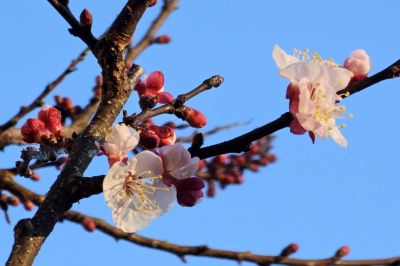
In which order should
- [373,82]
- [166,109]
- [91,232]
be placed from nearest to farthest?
1. [373,82]
2. [166,109]
3. [91,232]

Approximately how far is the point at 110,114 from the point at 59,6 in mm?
314

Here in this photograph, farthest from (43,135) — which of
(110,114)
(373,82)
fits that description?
(373,82)

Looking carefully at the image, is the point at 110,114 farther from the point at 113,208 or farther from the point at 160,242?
the point at 160,242

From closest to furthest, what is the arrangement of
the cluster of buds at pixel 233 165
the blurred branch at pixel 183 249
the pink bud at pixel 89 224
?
Result: the blurred branch at pixel 183 249 → the pink bud at pixel 89 224 → the cluster of buds at pixel 233 165

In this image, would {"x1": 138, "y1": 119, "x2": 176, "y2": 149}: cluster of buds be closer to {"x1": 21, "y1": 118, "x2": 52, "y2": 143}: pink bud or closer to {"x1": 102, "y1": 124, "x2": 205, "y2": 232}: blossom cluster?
{"x1": 102, "y1": 124, "x2": 205, "y2": 232}: blossom cluster

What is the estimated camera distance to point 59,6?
1737 mm

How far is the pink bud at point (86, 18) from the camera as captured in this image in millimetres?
1755

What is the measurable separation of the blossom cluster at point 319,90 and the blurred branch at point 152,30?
2552mm

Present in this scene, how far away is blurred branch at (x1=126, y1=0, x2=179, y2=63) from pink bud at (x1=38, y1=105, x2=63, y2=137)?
7.76 feet

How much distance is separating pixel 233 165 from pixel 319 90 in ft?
13.1

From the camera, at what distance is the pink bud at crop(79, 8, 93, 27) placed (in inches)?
69.1

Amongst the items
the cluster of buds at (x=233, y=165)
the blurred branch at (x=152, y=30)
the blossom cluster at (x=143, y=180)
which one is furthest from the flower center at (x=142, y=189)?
the cluster of buds at (x=233, y=165)

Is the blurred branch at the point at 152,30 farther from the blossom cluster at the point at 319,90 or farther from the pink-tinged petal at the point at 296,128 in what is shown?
the pink-tinged petal at the point at 296,128

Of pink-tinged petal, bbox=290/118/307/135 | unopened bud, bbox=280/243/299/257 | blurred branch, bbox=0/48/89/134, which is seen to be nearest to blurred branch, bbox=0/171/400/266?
unopened bud, bbox=280/243/299/257
